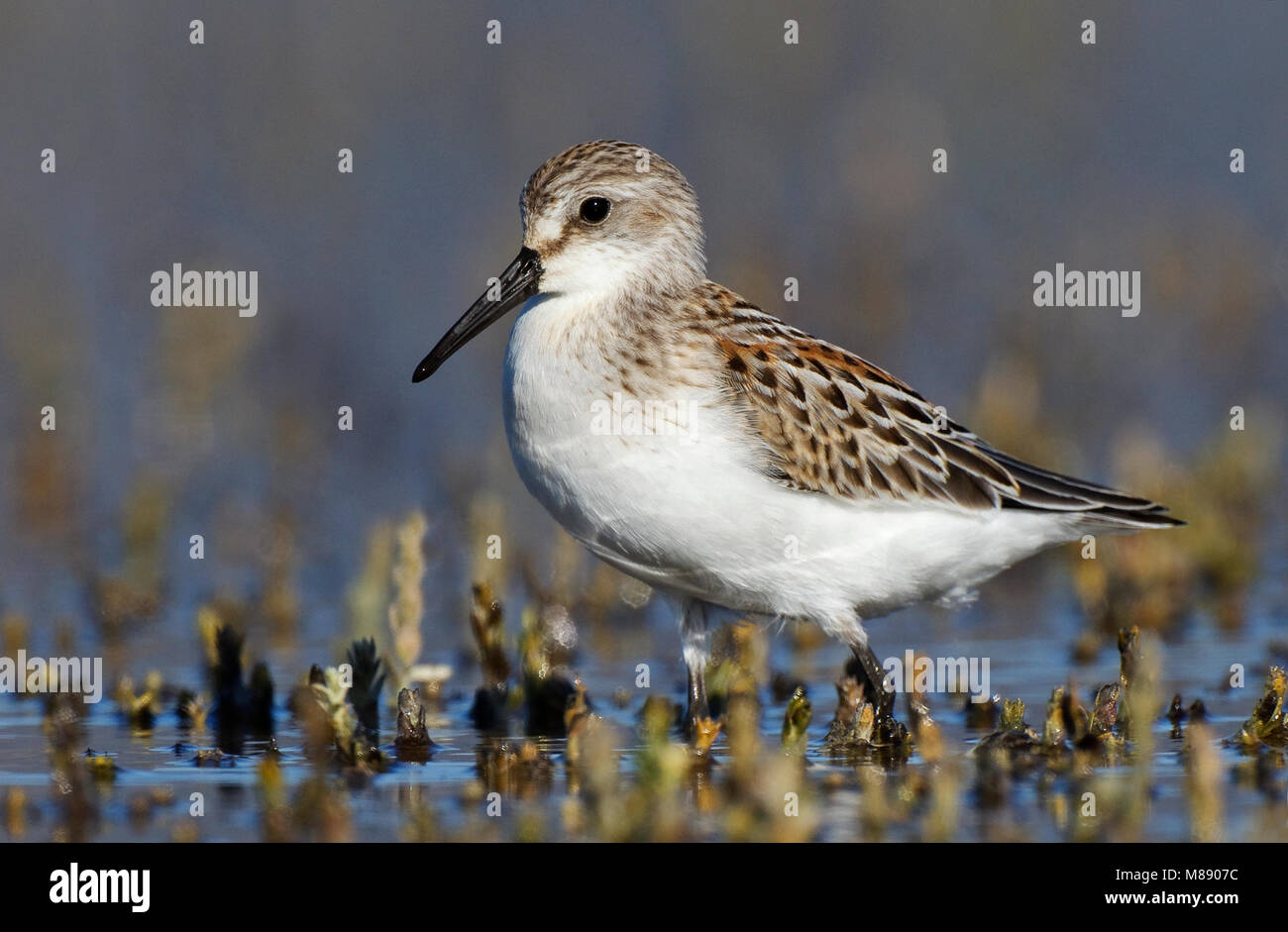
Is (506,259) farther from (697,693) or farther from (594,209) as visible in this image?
(697,693)

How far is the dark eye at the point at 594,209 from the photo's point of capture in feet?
28.2

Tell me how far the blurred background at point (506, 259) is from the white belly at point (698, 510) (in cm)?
157

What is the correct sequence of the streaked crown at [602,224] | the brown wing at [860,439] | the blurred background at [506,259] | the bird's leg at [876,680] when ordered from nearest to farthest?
the brown wing at [860,439] < the bird's leg at [876,680] < the streaked crown at [602,224] < the blurred background at [506,259]

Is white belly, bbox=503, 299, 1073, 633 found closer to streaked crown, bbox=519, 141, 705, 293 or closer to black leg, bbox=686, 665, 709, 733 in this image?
streaked crown, bbox=519, 141, 705, 293

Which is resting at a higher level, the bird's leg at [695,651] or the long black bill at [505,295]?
the long black bill at [505,295]

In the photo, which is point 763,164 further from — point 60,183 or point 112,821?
point 112,821

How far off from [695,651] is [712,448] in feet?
3.87

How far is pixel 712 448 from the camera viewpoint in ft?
26.0

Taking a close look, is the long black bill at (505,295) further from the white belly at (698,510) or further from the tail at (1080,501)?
the tail at (1080,501)

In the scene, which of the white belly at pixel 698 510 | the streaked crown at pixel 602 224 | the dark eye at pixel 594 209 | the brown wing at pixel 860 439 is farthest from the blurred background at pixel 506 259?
the dark eye at pixel 594 209

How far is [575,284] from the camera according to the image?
8484 mm

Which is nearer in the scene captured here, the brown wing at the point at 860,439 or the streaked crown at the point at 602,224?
the brown wing at the point at 860,439

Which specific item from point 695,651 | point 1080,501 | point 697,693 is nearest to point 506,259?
point 695,651

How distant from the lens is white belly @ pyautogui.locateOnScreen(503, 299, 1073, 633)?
786 cm
